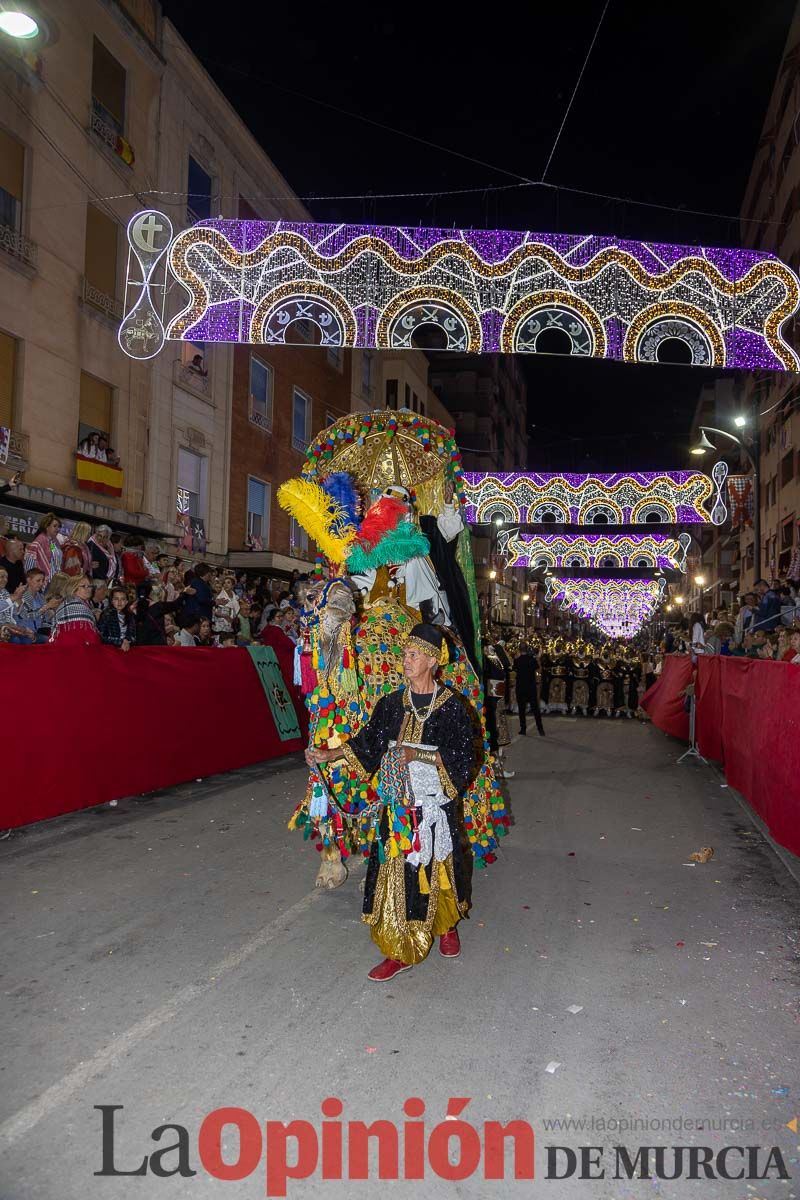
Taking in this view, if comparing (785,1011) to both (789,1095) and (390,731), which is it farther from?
(390,731)

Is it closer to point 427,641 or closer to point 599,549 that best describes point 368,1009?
point 427,641

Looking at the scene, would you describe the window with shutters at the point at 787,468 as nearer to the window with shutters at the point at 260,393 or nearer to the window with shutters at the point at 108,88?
the window with shutters at the point at 260,393

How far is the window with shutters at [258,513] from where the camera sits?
75.5 ft

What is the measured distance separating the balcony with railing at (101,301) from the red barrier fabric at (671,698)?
42.8ft

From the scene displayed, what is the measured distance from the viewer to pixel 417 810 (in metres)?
4.37

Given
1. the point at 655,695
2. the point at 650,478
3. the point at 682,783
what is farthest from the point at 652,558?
the point at 682,783

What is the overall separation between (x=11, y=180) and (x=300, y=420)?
42.5 ft

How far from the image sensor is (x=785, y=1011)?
404cm

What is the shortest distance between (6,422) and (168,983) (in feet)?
41.2

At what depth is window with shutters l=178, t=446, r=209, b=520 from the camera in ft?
64.7

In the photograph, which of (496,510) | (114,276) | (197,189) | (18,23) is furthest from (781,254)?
(18,23)

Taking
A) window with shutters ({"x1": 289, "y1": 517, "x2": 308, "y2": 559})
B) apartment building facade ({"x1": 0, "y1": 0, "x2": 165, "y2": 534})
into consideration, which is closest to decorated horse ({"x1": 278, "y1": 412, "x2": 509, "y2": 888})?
apartment building facade ({"x1": 0, "y1": 0, "x2": 165, "y2": 534})

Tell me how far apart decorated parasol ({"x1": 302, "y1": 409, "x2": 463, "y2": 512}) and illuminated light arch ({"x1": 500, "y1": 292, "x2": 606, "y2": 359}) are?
4.28 meters

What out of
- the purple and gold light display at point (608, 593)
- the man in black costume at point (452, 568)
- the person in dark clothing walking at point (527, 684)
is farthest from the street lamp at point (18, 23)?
the purple and gold light display at point (608, 593)
